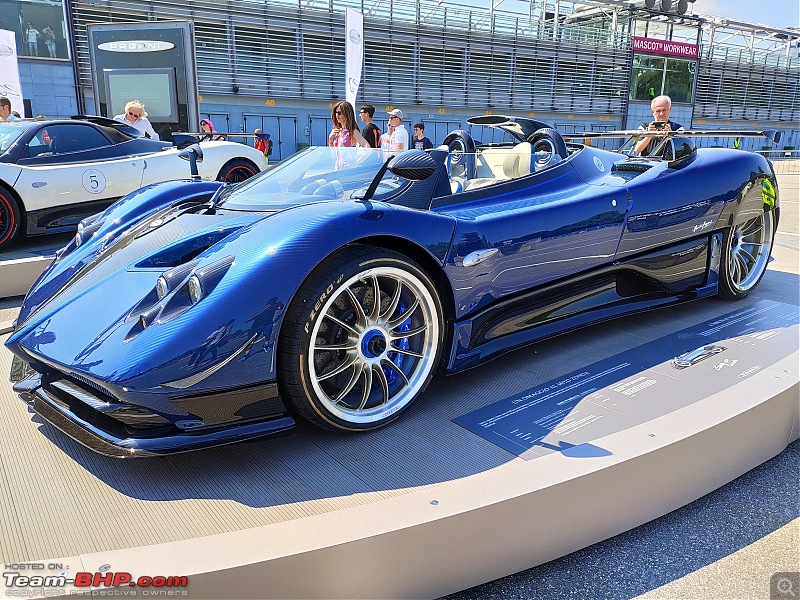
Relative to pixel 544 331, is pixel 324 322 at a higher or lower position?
higher

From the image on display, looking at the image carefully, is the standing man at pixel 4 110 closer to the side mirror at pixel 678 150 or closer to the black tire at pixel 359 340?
the black tire at pixel 359 340

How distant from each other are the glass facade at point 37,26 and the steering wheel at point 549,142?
15514 mm

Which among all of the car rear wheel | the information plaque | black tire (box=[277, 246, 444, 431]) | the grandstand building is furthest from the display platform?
the grandstand building

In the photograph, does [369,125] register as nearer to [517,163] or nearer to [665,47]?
[517,163]

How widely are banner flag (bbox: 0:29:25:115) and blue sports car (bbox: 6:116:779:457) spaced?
7.93 m

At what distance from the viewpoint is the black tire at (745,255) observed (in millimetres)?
3594

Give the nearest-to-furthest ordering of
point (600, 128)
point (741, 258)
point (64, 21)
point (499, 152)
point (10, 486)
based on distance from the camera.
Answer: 1. point (10, 486)
2. point (499, 152)
3. point (741, 258)
4. point (64, 21)
5. point (600, 128)

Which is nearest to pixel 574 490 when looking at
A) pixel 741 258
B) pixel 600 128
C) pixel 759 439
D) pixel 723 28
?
Answer: pixel 759 439

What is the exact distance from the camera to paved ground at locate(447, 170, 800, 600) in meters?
1.63

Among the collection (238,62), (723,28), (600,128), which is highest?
(723,28)

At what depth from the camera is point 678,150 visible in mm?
3443

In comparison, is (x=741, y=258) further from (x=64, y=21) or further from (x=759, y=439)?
(x=64, y=21)

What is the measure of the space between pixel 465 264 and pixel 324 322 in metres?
0.61

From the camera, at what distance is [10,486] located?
71.9 inches
